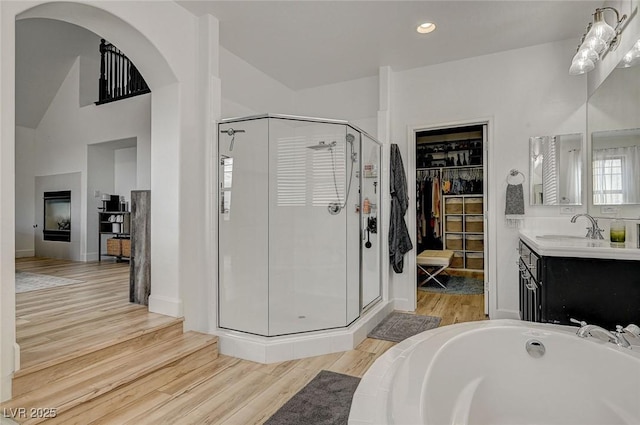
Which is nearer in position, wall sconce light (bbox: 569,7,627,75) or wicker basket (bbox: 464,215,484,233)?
wall sconce light (bbox: 569,7,627,75)

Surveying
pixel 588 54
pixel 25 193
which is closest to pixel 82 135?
pixel 25 193

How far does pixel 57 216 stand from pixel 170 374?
6.11 metres

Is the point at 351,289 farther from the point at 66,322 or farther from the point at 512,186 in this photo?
the point at 66,322

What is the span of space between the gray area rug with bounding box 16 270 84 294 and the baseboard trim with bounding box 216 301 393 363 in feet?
8.75

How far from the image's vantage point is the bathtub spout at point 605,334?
1563 millimetres

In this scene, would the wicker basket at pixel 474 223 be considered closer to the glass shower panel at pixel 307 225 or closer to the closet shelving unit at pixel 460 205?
the closet shelving unit at pixel 460 205

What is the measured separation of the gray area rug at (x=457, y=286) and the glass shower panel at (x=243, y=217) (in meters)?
2.94

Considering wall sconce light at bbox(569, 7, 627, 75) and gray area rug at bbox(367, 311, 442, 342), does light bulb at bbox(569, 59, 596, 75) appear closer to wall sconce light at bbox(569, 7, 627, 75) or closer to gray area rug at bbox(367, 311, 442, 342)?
wall sconce light at bbox(569, 7, 627, 75)

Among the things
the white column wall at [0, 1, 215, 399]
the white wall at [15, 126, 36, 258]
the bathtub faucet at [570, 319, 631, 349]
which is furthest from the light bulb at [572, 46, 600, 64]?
the white wall at [15, 126, 36, 258]

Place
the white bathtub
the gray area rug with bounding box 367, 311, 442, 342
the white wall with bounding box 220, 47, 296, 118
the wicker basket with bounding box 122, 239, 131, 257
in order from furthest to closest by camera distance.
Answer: the wicker basket with bounding box 122, 239, 131, 257 → the white wall with bounding box 220, 47, 296, 118 → the gray area rug with bounding box 367, 311, 442, 342 → the white bathtub

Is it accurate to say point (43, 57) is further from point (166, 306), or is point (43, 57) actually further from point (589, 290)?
point (589, 290)

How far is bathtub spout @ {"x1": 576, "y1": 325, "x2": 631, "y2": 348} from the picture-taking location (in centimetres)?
156

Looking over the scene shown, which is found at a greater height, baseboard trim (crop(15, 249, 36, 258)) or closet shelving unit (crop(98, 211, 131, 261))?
closet shelving unit (crop(98, 211, 131, 261))

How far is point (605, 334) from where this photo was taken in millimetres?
1617
